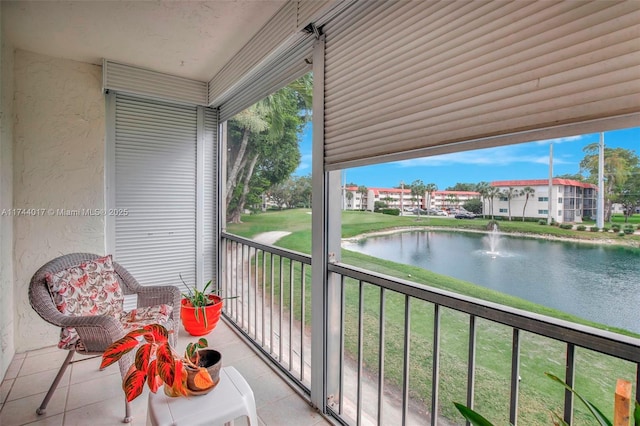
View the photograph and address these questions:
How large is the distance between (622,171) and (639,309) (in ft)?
1.50

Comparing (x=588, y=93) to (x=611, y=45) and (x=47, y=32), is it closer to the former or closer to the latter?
(x=611, y=45)

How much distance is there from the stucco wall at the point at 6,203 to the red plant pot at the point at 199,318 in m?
1.22

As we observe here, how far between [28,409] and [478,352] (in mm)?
2696

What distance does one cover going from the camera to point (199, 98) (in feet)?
10.7

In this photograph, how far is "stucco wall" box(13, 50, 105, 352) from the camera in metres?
2.56

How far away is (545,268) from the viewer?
139 cm

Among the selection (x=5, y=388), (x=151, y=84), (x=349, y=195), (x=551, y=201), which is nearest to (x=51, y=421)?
(x=5, y=388)

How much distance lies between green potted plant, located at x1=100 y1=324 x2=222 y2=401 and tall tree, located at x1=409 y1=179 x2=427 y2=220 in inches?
59.6

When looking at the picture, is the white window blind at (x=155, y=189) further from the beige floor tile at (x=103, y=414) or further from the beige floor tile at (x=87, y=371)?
the beige floor tile at (x=103, y=414)

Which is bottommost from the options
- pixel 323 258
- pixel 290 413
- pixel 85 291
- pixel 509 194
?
pixel 290 413

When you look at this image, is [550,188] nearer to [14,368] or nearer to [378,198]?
[378,198]

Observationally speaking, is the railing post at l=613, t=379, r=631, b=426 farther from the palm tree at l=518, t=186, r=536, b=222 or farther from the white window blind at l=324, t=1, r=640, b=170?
the palm tree at l=518, t=186, r=536, b=222

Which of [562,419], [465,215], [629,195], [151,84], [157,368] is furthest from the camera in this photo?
[151,84]

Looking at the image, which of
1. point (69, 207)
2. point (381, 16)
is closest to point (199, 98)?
point (69, 207)
